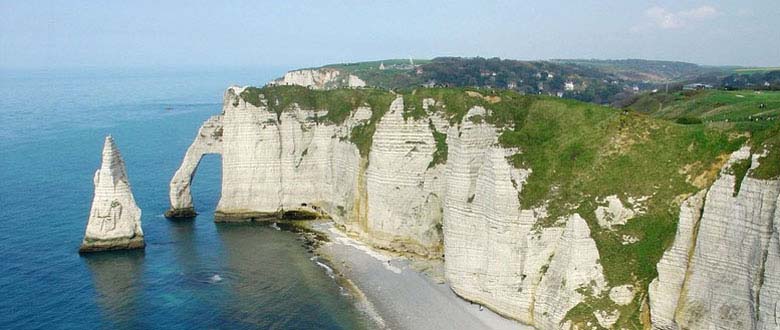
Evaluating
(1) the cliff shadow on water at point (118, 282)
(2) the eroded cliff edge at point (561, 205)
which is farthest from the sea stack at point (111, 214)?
(2) the eroded cliff edge at point (561, 205)

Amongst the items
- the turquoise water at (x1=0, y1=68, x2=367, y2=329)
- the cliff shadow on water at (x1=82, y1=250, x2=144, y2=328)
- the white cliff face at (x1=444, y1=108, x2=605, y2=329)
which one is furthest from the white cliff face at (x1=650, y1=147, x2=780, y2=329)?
the cliff shadow on water at (x1=82, y1=250, x2=144, y2=328)

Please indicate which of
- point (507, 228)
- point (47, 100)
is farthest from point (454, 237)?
point (47, 100)

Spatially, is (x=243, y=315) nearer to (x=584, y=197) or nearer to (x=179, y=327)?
(x=179, y=327)

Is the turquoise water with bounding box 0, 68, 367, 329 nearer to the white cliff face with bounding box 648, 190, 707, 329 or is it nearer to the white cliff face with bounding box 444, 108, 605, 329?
the white cliff face with bounding box 444, 108, 605, 329

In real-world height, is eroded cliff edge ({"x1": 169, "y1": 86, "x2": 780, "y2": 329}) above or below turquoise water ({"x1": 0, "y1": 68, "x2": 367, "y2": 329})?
above

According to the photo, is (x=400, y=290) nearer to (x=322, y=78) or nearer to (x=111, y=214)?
(x=111, y=214)
